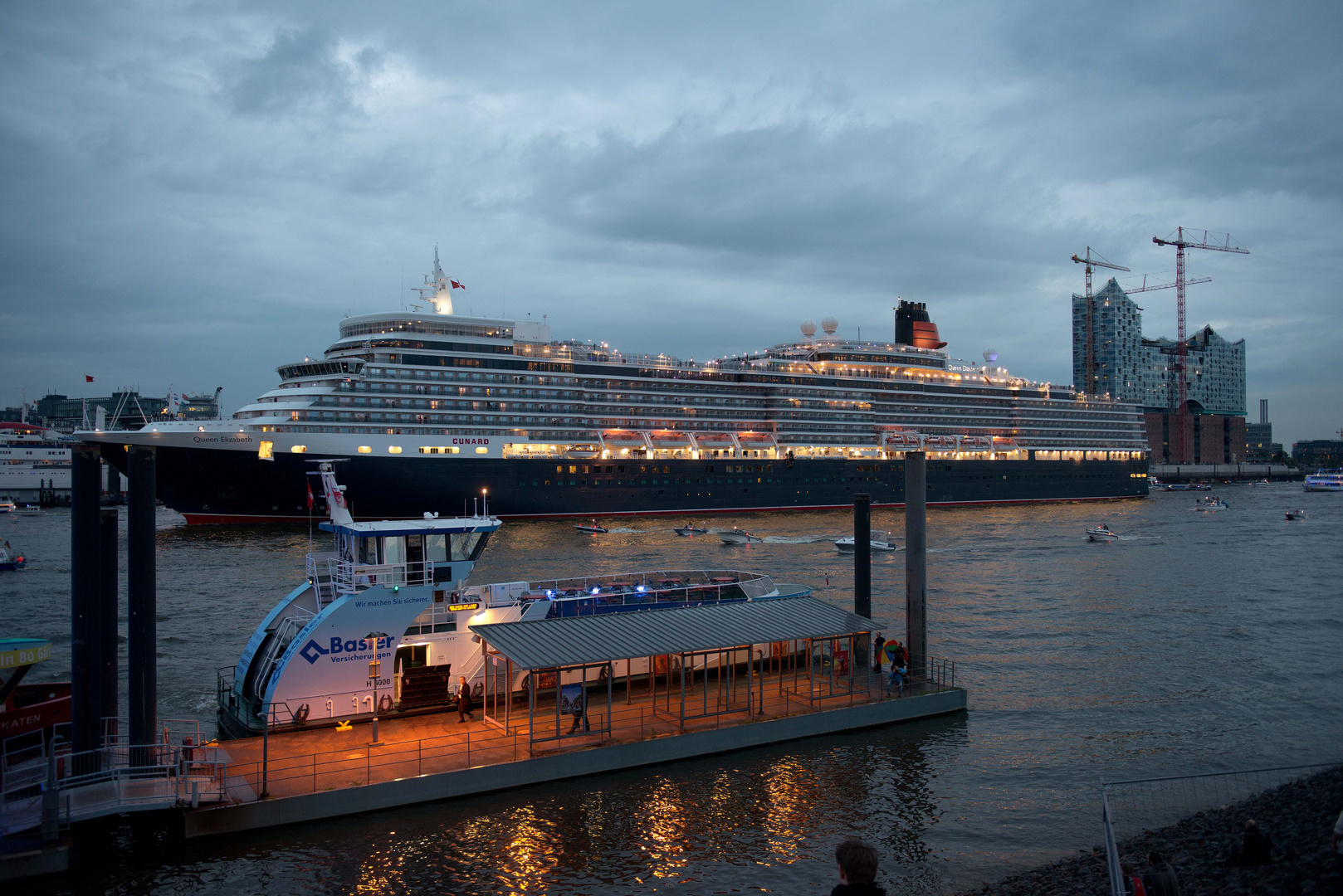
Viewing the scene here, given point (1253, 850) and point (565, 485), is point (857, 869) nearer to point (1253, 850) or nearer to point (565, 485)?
point (1253, 850)

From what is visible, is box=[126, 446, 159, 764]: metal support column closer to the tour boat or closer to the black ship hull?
the black ship hull

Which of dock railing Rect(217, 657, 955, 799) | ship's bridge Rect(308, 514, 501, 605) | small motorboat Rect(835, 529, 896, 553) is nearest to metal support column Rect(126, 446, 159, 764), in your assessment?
dock railing Rect(217, 657, 955, 799)

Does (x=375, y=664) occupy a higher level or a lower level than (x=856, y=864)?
lower

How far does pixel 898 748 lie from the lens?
1723cm

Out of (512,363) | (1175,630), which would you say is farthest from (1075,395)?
(1175,630)

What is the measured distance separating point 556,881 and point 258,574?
102 ft

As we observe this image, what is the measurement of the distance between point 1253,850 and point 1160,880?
2.08 metres

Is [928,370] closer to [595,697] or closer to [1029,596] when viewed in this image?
[1029,596]

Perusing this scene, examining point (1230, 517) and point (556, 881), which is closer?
point (556, 881)

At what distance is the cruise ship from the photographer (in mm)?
55219

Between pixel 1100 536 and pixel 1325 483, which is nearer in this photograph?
pixel 1100 536

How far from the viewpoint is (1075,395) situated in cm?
9644

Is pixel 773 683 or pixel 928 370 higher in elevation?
pixel 928 370

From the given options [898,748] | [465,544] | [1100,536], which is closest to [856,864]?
[898,748]
